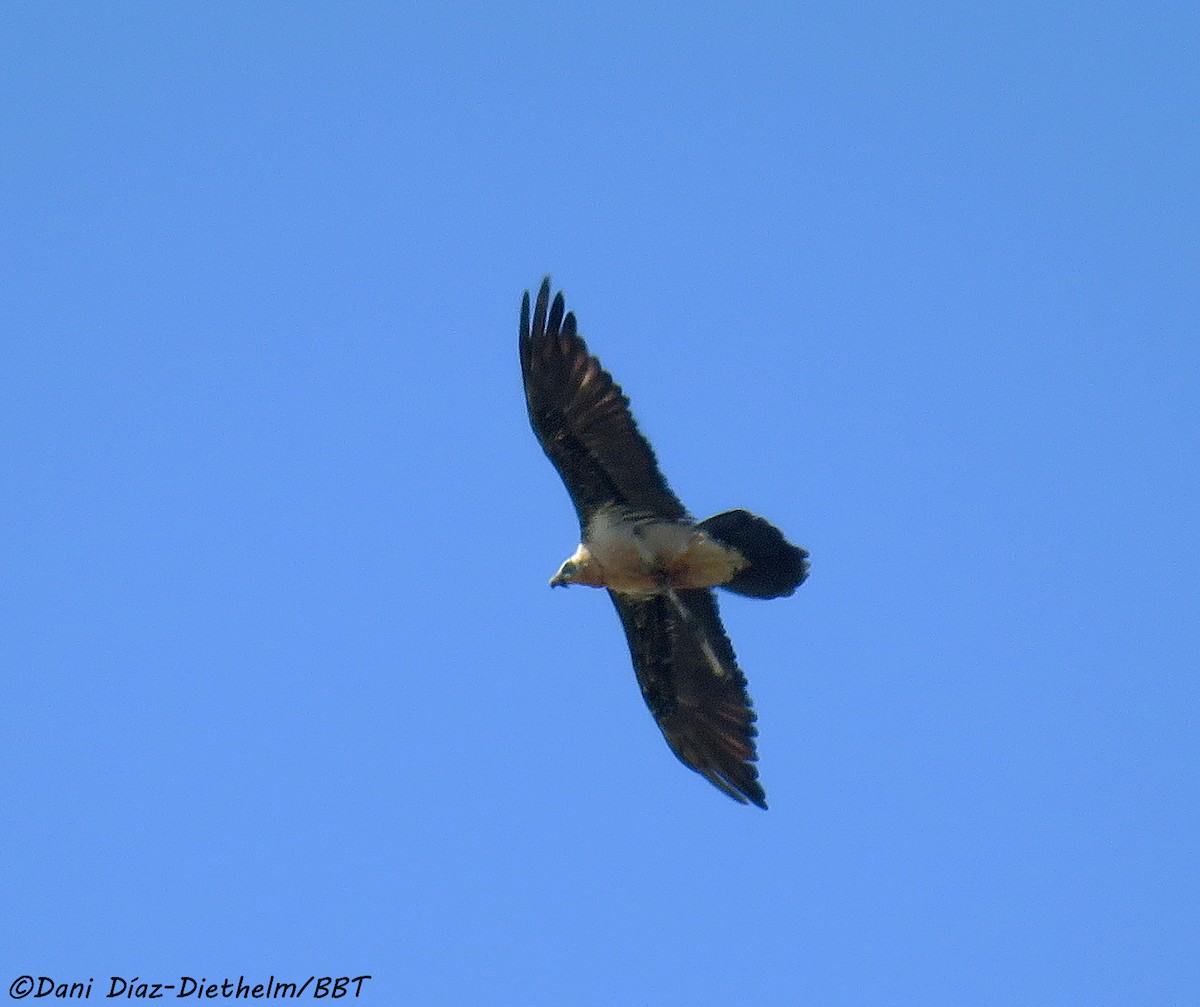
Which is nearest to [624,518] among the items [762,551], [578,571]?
[578,571]

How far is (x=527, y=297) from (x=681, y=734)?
300 cm

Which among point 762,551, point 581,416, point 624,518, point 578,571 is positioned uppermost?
point 581,416

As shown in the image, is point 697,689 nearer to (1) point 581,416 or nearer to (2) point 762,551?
(2) point 762,551

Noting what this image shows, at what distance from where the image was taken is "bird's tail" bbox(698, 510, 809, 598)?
9.71 m

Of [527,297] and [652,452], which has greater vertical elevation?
[527,297]

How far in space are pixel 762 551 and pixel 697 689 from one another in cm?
144

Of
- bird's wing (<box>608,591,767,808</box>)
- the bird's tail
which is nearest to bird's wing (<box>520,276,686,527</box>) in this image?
the bird's tail

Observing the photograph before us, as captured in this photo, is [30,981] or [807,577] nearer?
[807,577]

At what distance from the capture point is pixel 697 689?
10867 millimetres

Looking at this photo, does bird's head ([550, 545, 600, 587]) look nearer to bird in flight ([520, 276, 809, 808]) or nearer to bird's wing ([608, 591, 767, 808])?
bird in flight ([520, 276, 809, 808])

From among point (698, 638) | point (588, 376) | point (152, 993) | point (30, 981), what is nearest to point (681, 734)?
point (698, 638)

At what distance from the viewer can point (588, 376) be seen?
10.0 meters

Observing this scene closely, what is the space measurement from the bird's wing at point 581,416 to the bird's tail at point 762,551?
1.43 ft

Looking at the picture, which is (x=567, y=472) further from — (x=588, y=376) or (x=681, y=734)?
(x=681, y=734)
